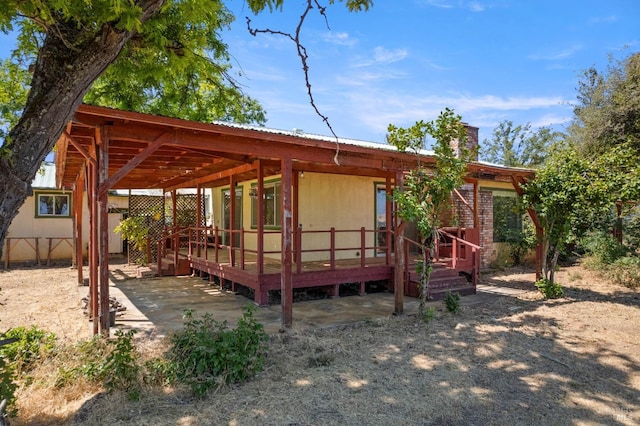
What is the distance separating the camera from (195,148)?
5.80 meters

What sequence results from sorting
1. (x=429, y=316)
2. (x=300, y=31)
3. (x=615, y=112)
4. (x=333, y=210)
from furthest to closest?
1. (x=615, y=112)
2. (x=333, y=210)
3. (x=429, y=316)
4. (x=300, y=31)

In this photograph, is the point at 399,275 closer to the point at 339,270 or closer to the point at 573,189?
the point at 339,270

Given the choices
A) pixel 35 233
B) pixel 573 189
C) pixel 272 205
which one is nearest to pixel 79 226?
pixel 272 205

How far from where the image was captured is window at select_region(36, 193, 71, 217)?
52.3ft

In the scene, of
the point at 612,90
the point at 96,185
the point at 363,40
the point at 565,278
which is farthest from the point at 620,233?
the point at 96,185

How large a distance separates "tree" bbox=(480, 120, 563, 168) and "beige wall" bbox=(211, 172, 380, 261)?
943 inches

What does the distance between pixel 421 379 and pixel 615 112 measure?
44.8ft

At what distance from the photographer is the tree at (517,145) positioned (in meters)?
31.7

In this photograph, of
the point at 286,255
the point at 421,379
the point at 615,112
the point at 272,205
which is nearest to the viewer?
the point at 421,379

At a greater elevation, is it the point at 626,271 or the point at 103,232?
the point at 103,232

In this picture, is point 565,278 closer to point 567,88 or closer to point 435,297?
point 435,297

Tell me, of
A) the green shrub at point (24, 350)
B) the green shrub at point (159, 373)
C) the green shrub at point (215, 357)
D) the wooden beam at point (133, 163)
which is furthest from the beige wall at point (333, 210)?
the green shrub at point (159, 373)

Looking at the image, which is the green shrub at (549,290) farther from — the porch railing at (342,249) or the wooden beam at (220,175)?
the wooden beam at (220,175)

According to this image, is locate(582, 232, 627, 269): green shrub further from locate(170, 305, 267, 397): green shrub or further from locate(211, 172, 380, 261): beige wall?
locate(170, 305, 267, 397): green shrub
